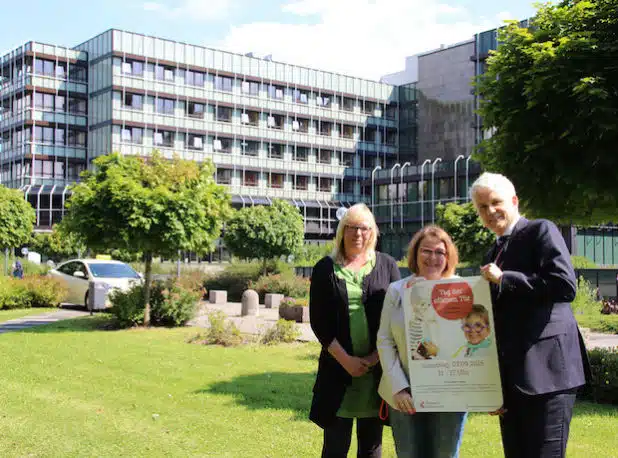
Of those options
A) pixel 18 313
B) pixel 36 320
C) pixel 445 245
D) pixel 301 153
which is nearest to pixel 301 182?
pixel 301 153

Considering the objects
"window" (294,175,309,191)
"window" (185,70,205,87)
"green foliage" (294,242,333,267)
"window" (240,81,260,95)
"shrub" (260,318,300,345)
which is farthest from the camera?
"window" (294,175,309,191)

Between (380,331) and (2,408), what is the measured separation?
18.6 feet

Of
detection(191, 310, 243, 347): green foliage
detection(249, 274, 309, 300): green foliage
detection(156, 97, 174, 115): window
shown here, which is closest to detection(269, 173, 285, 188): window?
detection(156, 97, 174, 115): window

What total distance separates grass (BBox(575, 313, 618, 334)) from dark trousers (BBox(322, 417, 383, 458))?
13517 millimetres

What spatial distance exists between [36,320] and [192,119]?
2012 inches

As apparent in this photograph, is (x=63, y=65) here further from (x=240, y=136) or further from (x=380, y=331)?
(x=380, y=331)

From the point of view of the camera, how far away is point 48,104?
6475 cm

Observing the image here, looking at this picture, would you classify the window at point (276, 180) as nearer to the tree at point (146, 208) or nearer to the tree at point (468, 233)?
the tree at point (468, 233)

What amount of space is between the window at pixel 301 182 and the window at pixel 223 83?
11034 millimetres

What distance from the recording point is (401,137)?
261 ft

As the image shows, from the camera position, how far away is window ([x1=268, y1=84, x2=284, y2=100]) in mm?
72250

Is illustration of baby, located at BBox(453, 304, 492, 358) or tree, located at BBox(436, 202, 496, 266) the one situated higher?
tree, located at BBox(436, 202, 496, 266)

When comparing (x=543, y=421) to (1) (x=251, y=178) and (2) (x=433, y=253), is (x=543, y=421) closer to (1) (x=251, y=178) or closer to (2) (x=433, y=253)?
(2) (x=433, y=253)

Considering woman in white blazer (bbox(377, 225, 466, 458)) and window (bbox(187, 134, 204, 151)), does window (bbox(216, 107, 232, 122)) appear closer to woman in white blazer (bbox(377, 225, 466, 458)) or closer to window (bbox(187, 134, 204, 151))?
window (bbox(187, 134, 204, 151))
